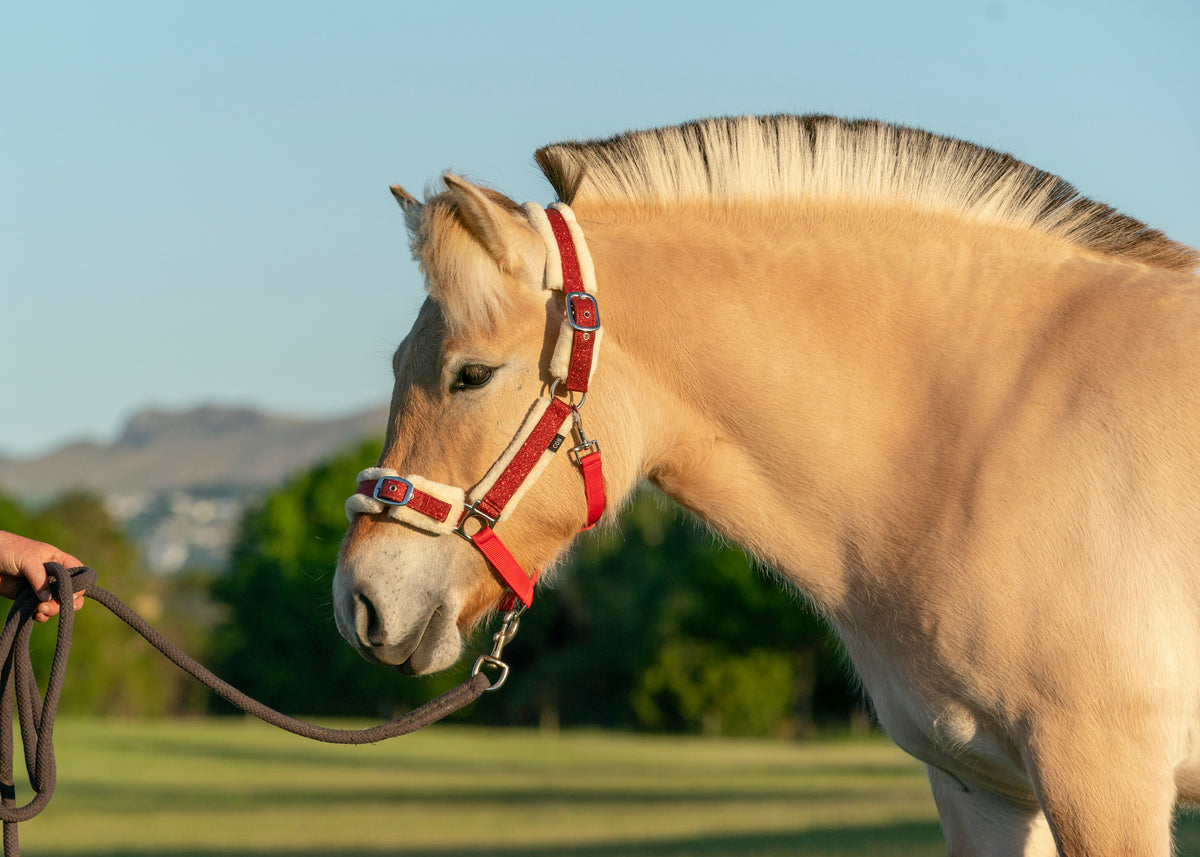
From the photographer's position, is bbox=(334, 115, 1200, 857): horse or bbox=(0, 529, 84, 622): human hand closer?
bbox=(334, 115, 1200, 857): horse

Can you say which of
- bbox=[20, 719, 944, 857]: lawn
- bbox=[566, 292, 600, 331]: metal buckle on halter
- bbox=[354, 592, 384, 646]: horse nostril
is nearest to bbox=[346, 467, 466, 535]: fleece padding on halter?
bbox=[354, 592, 384, 646]: horse nostril

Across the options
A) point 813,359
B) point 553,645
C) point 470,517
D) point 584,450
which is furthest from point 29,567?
point 553,645

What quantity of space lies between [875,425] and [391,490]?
1.22m

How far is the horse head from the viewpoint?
287 cm

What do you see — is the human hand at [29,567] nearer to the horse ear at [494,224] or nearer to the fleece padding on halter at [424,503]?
the fleece padding on halter at [424,503]

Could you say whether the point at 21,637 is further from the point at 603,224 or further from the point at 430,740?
the point at 430,740

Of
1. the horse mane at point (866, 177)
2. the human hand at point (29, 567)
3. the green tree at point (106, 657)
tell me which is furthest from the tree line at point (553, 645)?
the human hand at point (29, 567)

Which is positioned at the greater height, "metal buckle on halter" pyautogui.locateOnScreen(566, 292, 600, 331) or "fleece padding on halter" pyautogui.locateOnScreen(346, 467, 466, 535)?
"metal buckle on halter" pyautogui.locateOnScreen(566, 292, 600, 331)

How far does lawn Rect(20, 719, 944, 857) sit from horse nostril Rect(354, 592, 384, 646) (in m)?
11.0

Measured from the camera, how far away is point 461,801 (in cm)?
1988

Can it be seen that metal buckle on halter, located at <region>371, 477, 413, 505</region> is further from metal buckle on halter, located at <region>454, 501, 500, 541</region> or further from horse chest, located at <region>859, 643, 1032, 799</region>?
horse chest, located at <region>859, 643, 1032, 799</region>

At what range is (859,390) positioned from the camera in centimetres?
296

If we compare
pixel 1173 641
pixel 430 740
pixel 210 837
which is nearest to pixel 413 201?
pixel 1173 641

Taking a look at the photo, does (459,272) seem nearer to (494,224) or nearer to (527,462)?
(494,224)
